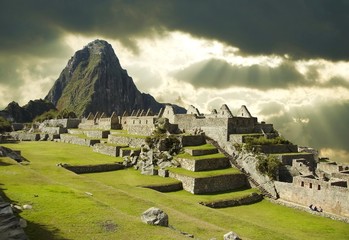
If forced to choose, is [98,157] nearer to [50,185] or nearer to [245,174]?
[245,174]

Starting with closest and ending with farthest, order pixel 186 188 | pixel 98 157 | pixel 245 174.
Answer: pixel 186 188 → pixel 245 174 → pixel 98 157

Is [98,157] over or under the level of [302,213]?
over

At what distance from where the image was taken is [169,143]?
4644 cm

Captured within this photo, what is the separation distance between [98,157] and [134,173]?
951 centimetres

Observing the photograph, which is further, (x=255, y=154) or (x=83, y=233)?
(x=255, y=154)

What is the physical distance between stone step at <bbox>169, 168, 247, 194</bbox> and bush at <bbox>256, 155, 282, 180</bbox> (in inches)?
88.6

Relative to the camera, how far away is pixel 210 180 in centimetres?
3841

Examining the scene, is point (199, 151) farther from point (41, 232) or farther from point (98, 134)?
point (41, 232)

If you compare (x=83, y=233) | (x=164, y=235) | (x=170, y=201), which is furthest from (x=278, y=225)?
(x=83, y=233)

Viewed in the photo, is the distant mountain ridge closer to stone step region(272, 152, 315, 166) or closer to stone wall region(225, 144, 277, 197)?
stone wall region(225, 144, 277, 197)

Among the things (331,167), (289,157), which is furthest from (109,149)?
(331,167)

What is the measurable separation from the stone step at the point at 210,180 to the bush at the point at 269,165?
2249 millimetres

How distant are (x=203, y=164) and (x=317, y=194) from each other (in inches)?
487

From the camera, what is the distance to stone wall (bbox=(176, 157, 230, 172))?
41.2 meters
